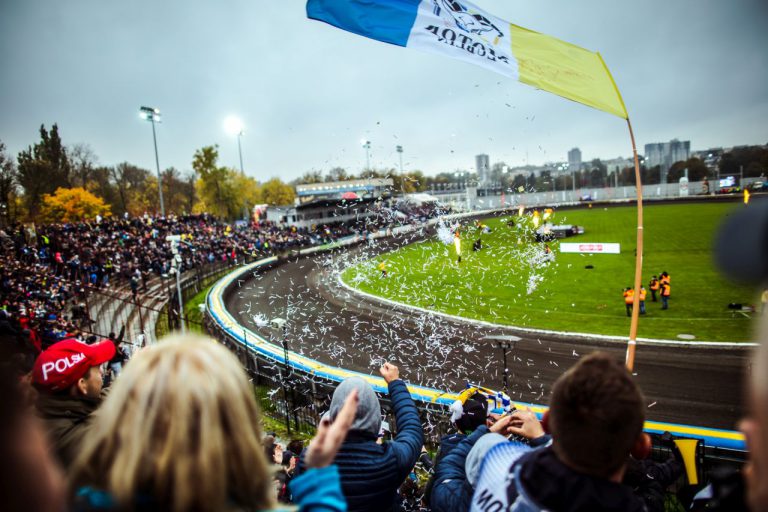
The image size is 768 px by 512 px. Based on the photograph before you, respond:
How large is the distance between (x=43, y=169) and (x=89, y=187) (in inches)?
741

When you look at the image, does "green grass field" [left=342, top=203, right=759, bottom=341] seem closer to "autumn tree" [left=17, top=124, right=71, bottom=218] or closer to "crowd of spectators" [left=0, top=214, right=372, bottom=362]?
"crowd of spectators" [left=0, top=214, right=372, bottom=362]

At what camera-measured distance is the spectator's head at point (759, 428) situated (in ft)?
3.59

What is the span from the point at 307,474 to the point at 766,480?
61.3 inches

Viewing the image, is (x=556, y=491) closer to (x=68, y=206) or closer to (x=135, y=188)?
(x=68, y=206)

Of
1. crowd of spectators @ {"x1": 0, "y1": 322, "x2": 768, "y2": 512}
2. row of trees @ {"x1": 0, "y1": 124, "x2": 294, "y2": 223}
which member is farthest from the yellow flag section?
row of trees @ {"x1": 0, "y1": 124, "x2": 294, "y2": 223}

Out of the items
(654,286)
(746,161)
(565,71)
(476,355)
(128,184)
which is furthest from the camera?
(128,184)

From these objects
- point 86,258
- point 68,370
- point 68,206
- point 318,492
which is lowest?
point 86,258

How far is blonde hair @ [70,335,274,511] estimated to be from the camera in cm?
122

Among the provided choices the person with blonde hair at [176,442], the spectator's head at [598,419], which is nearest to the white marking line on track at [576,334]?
the spectator's head at [598,419]

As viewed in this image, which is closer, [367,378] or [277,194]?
[367,378]

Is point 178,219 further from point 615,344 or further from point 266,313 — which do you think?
point 615,344

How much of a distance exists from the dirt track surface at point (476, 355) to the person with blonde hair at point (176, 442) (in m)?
12.0

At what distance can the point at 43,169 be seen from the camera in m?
48.7

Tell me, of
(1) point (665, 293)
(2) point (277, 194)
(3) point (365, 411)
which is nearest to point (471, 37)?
(3) point (365, 411)
